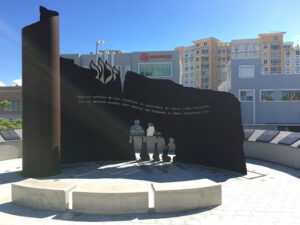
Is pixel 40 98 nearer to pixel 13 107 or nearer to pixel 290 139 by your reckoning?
pixel 290 139

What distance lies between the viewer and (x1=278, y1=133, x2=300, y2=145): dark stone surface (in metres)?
12.4

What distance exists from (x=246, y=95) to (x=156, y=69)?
19855 mm

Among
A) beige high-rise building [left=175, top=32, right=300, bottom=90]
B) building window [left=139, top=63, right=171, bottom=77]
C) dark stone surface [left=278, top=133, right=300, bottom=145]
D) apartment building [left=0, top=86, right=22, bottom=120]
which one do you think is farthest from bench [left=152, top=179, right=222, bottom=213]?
beige high-rise building [left=175, top=32, right=300, bottom=90]

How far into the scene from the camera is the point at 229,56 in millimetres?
94188

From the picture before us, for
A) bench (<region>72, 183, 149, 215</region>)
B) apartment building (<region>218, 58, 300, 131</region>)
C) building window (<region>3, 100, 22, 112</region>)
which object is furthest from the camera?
building window (<region>3, 100, 22, 112</region>)

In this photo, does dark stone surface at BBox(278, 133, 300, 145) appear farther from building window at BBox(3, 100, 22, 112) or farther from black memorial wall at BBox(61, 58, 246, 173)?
building window at BBox(3, 100, 22, 112)

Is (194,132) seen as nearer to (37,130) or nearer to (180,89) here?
(180,89)

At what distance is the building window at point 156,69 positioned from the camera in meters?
44.7

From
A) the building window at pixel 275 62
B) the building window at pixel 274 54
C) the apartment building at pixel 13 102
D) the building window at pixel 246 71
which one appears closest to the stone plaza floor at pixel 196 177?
the building window at pixel 246 71

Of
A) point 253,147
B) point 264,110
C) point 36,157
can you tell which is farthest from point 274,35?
point 36,157

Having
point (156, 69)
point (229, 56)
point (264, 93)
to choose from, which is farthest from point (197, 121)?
point (229, 56)

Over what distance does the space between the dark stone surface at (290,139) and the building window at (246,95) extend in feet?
98.3

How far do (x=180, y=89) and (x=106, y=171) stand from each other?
6.70 meters

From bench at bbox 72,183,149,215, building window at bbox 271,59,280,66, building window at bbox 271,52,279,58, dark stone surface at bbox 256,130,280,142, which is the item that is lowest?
bench at bbox 72,183,149,215
